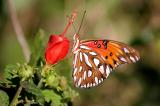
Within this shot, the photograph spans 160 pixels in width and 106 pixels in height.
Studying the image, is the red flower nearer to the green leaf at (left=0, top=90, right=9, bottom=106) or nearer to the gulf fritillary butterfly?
the green leaf at (left=0, top=90, right=9, bottom=106)

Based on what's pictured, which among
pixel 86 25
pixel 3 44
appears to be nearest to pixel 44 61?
pixel 3 44

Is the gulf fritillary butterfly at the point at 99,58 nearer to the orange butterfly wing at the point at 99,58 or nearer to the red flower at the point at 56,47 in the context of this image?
the orange butterfly wing at the point at 99,58

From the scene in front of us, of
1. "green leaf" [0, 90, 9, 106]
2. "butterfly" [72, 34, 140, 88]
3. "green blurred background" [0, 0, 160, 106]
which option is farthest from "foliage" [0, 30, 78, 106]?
"green blurred background" [0, 0, 160, 106]

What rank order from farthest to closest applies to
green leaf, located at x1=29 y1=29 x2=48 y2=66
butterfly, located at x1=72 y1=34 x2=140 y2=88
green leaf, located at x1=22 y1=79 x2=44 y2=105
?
1. butterfly, located at x1=72 y1=34 x2=140 y2=88
2. green leaf, located at x1=29 y1=29 x2=48 y2=66
3. green leaf, located at x1=22 y1=79 x2=44 y2=105

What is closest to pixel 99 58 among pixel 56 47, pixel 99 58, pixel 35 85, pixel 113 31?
pixel 99 58

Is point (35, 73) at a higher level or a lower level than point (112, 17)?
lower

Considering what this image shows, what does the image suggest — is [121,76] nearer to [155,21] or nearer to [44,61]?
[155,21]
